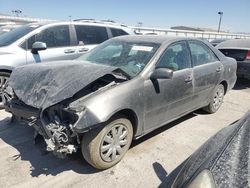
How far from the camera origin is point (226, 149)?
75.7 inches

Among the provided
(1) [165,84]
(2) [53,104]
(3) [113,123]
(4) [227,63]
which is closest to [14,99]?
(2) [53,104]

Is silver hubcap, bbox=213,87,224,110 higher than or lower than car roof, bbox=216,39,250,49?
lower

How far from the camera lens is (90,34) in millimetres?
6953

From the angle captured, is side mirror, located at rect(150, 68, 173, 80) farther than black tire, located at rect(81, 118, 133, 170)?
Yes

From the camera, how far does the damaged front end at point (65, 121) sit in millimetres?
2820

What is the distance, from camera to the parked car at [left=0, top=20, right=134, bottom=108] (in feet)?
17.7

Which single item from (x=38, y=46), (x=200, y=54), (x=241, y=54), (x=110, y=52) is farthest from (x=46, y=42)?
(x=241, y=54)

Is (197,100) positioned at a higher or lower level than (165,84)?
lower

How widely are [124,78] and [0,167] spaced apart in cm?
196

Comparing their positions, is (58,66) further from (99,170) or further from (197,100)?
(197,100)

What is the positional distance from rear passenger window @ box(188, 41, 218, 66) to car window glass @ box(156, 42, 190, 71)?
0.22 meters

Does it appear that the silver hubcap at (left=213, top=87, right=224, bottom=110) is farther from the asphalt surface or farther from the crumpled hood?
the crumpled hood

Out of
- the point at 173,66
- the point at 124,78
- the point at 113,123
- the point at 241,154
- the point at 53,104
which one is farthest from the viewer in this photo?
the point at 173,66

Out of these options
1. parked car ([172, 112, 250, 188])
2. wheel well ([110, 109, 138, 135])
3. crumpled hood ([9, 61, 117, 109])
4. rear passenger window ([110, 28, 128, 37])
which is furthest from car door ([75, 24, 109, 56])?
parked car ([172, 112, 250, 188])
